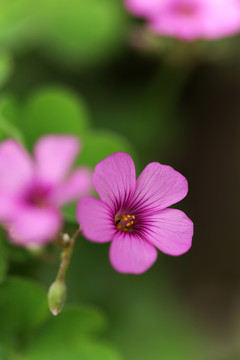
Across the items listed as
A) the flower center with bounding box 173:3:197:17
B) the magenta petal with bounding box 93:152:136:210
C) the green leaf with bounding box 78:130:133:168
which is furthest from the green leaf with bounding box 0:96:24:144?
the flower center with bounding box 173:3:197:17

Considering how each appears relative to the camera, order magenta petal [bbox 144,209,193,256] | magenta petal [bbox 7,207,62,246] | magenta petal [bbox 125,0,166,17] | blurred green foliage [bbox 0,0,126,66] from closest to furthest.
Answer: magenta petal [bbox 7,207,62,246], magenta petal [bbox 144,209,193,256], magenta petal [bbox 125,0,166,17], blurred green foliage [bbox 0,0,126,66]

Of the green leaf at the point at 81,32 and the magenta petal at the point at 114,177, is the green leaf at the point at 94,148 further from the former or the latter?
the green leaf at the point at 81,32

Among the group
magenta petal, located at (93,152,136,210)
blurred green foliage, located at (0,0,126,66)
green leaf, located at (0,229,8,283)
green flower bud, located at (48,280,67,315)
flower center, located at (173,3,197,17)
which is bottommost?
green leaf, located at (0,229,8,283)

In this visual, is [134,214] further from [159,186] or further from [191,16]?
[191,16]

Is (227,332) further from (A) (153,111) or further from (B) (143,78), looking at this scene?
(B) (143,78)

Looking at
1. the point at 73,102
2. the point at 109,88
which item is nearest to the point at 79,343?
the point at 73,102

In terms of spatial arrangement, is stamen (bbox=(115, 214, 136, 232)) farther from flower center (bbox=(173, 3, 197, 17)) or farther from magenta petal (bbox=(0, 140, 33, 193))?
flower center (bbox=(173, 3, 197, 17))
